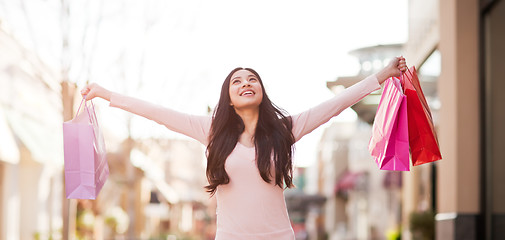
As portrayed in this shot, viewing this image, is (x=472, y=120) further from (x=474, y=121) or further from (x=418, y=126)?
(x=418, y=126)

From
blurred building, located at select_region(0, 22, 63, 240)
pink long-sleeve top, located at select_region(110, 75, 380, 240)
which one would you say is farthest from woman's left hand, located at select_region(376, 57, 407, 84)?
blurred building, located at select_region(0, 22, 63, 240)

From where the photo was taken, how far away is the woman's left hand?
437 cm

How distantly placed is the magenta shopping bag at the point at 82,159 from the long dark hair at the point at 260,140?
72cm

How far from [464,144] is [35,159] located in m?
9.84

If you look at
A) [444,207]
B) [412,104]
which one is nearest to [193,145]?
[444,207]

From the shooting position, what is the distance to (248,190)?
3906mm

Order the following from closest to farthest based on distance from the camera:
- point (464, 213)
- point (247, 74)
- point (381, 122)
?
point (247, 74) < point (381, 122) < point (464, 213)

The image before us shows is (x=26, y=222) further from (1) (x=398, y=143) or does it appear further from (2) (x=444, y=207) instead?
(1) (x=398, y=143)

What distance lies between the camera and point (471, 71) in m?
8.98

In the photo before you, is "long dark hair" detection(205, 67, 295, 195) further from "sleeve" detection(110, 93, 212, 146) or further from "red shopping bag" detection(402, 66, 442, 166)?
"red shopping bag" detection(402, 66, 442, 166)

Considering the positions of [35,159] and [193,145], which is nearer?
[35,159]

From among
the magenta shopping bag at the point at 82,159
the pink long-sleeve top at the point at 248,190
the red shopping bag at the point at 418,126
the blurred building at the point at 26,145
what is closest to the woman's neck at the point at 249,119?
the pink long-sleeve top at the point at 248,190

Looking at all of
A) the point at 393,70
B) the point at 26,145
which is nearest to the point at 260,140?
the point at 393,70

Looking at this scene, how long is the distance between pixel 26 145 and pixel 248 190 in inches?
490
